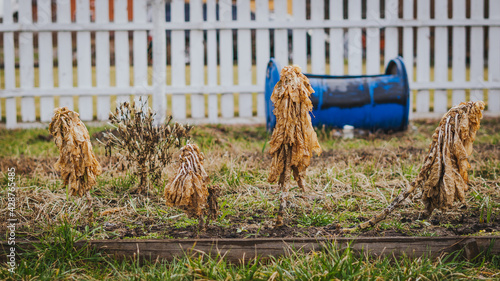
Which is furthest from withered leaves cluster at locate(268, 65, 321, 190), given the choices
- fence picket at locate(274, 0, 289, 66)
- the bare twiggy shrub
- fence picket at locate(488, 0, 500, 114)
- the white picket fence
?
fence picket at locate(488, 0, 500, 114)

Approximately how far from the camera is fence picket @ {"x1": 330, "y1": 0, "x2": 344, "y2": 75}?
6234 millimetres

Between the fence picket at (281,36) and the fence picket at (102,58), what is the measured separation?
7.20 ft

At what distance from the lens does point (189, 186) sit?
2.02m

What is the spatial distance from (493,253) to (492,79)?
5.19 meters

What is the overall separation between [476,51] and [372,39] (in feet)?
4.89

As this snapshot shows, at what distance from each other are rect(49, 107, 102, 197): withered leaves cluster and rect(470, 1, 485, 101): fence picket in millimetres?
5732

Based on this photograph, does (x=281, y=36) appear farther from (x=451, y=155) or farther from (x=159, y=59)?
(x=451, y=155)

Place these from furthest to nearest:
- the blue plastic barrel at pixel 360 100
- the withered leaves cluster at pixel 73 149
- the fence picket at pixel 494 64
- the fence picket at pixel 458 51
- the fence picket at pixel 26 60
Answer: the fence picket at pixel 494 64
the fence picket at pixel 458 51
the fence picket at pixel 26 60
the blue plastic barrel at pixel 360 100
the withered leaves cluster at pixel 73 149

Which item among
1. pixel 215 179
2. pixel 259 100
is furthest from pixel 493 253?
pixel 259 100

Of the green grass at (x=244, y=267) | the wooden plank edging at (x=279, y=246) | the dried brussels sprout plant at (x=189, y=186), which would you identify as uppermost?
the dried brussels sprout plant at (x=189, y=186)

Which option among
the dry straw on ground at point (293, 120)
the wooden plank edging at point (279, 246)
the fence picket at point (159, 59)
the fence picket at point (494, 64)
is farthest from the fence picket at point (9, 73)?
the fence picket at point (494, 64)

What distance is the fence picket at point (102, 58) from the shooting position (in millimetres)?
6117

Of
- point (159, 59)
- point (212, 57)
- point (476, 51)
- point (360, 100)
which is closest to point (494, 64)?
point (476, 51)

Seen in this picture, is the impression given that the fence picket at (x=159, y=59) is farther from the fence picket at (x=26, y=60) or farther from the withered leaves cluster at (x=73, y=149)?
the withered leaves cluster at (x=73, y=149)
